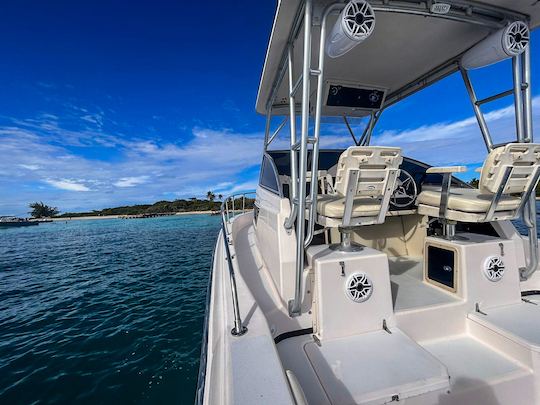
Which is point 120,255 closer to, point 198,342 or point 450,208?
point 198,342

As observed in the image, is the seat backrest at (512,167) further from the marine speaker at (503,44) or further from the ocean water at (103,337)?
the ocean water at (103,337)

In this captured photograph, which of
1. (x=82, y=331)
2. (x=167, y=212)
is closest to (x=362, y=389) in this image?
(x=82, y=331)

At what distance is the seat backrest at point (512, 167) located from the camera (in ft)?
6.60

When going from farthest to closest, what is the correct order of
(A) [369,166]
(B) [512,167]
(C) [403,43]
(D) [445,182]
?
1. (C) [403,43]
2. (D) [445,182]
3. (B) [512,167]
4. (A) [369,166]

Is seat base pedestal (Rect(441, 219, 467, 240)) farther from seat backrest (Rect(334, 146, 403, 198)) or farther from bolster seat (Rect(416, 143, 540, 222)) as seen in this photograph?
seat backrest (Rect(334, 146, 403, 198))

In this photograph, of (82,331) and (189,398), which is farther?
(82,331)

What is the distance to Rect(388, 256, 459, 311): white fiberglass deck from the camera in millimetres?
2235

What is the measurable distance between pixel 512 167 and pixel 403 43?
1863mm

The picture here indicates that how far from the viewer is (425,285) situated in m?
2.64

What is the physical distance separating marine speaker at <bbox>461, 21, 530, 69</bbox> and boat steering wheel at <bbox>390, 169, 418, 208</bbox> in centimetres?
151

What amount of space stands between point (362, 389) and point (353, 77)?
12.8 feet

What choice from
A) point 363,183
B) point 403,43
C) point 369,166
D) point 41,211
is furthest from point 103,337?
point 41,211

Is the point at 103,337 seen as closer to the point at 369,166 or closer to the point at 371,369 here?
the point at 371,369

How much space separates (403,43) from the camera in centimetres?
296
